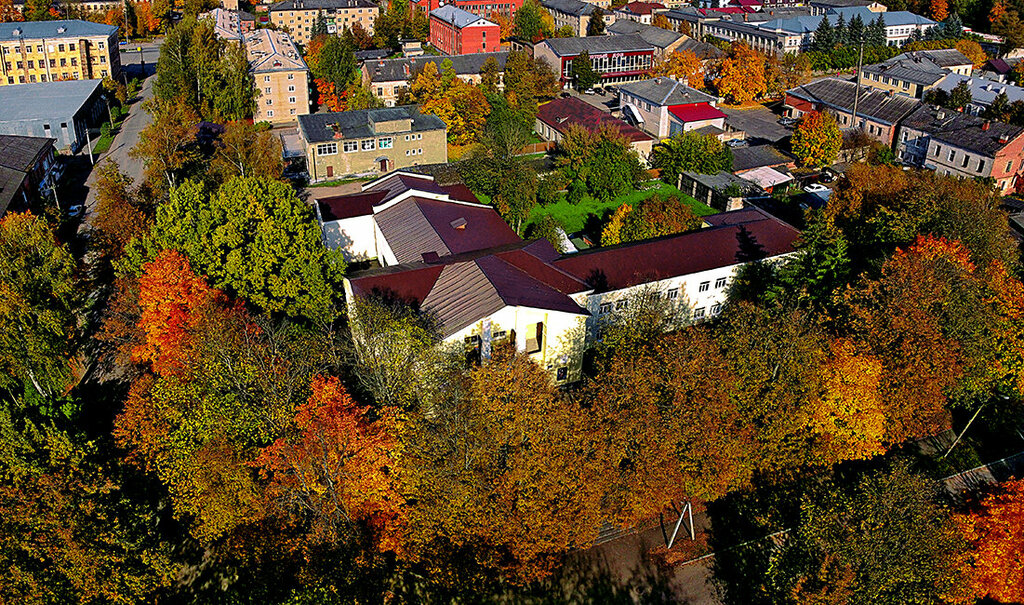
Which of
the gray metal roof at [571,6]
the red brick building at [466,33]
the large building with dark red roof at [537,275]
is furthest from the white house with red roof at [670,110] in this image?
the gray metal roof at [571,6]

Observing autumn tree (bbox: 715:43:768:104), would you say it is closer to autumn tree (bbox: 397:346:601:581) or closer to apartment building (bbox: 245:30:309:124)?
apartment building (bbox: 245:30:309:124)

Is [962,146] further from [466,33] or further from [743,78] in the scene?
[466,33]

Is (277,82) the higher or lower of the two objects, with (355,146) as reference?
higher

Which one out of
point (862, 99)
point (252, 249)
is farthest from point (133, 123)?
point (862, 99)

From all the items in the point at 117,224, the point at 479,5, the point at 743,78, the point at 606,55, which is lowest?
the point at 117,224

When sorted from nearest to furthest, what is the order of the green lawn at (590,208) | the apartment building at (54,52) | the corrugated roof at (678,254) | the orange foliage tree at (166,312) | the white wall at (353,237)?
the orange foliage tree at (166,312), the corrugated roof at (678,254), the white wall at (353,237), the green lawn at (590,208), the apartment building at (54,52)

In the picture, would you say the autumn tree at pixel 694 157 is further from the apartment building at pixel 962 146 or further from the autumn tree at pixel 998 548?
the autumn tree at pixel 998 548

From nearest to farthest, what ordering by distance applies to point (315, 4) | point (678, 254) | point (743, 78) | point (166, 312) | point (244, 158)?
point (166, 312) → point (678, 254) → point (244, 158) → point (743, 78) → point (315, 4)

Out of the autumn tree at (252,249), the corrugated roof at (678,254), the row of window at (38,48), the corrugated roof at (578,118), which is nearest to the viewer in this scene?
the autumn tree at (252,249)
